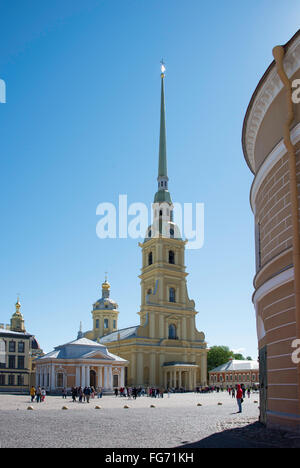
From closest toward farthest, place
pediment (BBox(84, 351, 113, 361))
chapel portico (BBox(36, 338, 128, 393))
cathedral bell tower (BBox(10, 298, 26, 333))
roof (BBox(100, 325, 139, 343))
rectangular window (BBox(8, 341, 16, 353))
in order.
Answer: chapel portico (BBox(36, 338, 128, 393)) < pediment (BBox(84, 351, 113, 361)) < roof (BBox(100, 325, 139, 343)) < rectangular window (BBox(8, 341, 16, 353)) < cathedral bell tower (BBox(10, 298, 26, 333))

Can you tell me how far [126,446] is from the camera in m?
10.5

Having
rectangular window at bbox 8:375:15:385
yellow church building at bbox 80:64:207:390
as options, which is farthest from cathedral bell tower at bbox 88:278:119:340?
rectangular window at bbox 8:375:15:385

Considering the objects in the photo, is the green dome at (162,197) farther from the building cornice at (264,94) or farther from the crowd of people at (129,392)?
the building cornice at (264,94)

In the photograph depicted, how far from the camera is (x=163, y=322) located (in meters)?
62.6

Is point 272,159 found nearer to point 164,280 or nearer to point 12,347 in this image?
point 164,280

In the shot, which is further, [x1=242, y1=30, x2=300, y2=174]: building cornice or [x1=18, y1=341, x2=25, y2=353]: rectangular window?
[x1=18, y1=341, x2=25, y2=353]: rectangular window

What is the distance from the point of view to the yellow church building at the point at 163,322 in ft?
197

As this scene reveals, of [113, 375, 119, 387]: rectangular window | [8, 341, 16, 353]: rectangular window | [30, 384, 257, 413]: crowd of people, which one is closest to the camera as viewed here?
[30, 384, 257, 413]: crowd of people

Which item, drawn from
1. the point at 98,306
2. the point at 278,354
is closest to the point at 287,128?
the point at 278,354

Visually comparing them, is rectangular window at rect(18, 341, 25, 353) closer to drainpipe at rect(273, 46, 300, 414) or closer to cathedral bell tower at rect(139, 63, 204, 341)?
cathedral bell tower at rect(139, 63, 204, 341)

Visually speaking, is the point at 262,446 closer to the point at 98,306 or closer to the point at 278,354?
the point at 278,354

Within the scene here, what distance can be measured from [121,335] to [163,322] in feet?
28.2

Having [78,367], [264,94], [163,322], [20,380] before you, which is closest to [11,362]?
[20,380]

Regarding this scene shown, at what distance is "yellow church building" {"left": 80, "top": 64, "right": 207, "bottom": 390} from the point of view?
60094 mm
